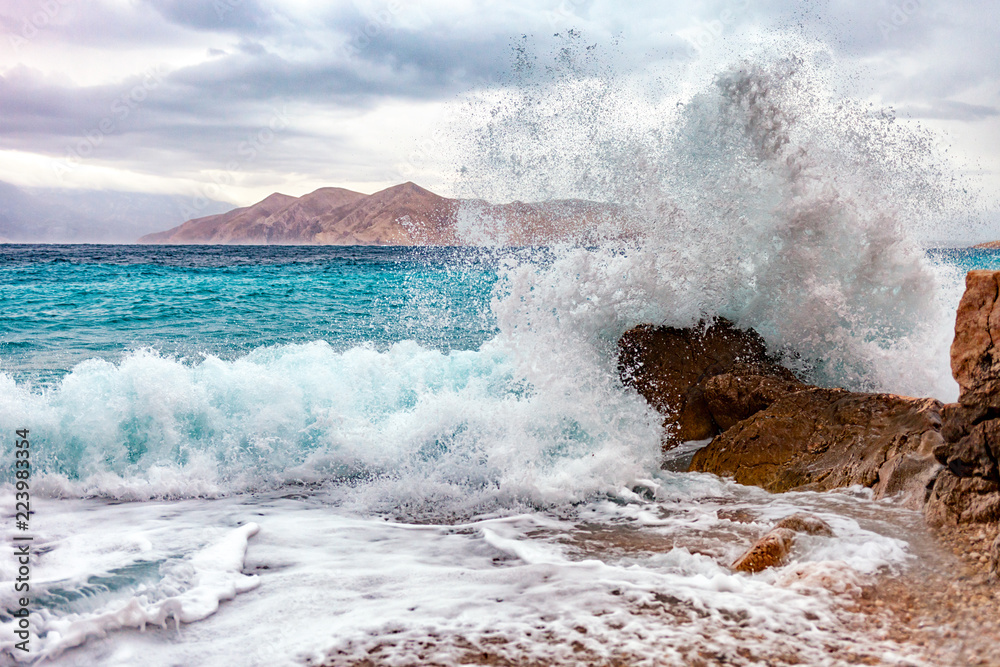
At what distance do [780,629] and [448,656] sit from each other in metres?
1.36

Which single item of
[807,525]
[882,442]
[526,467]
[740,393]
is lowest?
[526,467]

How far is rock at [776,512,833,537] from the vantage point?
3459 mm

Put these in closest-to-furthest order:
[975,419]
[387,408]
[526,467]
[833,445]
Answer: [975,419]
[833,445]
[526,467]
[387,408]

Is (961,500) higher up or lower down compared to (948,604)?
higher up

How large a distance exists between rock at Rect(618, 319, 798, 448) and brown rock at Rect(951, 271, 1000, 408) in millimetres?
2265

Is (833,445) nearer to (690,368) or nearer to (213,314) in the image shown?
(690,368)

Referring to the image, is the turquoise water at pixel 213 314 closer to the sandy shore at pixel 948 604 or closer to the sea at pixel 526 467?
the sea at pixel 526 467

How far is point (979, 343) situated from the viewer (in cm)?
338

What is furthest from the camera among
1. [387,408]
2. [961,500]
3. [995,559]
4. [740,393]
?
[387,408]

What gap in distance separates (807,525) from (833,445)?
57.6 inches

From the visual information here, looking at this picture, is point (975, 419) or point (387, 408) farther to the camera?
point (387, 408)

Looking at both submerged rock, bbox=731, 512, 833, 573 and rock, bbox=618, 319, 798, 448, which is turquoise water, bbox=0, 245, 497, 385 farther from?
submerged rock, bbox=731, 512, 833, 573

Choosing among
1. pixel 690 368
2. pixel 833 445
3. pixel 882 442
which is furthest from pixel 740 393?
pixel 882 442

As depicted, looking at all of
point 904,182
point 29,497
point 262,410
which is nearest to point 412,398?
point 262,410
